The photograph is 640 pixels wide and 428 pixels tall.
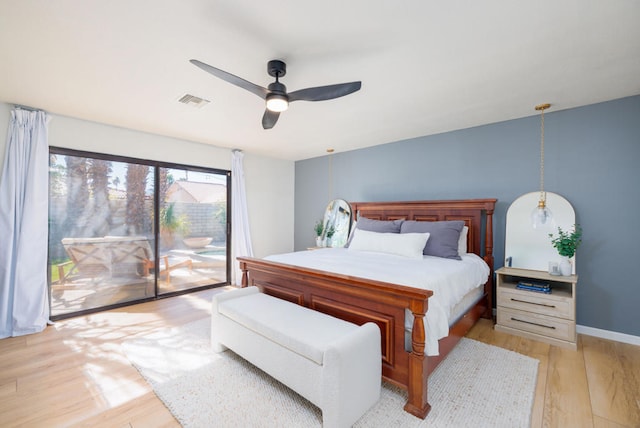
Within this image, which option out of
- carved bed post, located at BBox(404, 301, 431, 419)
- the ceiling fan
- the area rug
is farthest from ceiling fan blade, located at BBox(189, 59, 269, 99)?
the area rug

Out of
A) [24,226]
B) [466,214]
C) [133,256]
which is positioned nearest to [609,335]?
[466,214]

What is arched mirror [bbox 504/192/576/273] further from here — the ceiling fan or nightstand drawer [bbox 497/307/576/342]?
the ceiling fan

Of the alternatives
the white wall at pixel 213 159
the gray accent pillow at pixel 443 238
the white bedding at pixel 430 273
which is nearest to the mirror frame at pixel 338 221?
the white wall at pixel 213 159

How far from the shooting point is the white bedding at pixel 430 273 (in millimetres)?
1867

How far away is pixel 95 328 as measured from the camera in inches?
119

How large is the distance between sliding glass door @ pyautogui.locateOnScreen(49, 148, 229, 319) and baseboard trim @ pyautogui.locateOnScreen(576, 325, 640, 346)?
484 cm

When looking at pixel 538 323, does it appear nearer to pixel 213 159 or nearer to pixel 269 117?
pixel 269 117

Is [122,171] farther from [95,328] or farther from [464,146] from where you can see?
[464,146]

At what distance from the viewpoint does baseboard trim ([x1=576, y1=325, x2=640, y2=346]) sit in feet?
8.68

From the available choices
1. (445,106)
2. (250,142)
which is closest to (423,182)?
(445,106)

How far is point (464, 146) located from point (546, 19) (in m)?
2.09

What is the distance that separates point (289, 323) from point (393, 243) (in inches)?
65.1

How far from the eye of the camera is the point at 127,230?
3729 millimetres

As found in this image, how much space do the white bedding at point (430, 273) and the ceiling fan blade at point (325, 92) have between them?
4.58 ft
